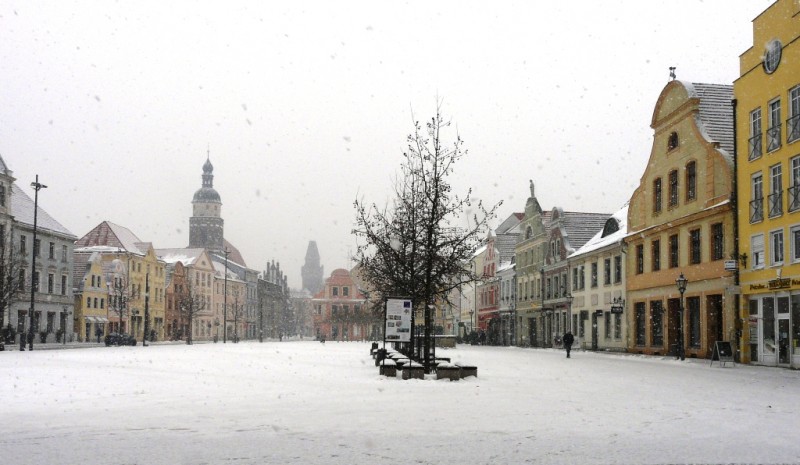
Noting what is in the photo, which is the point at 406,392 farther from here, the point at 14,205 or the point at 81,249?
the point at 81,249

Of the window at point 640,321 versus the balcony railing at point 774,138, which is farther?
the window at point 640,321

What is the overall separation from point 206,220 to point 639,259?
135286mm

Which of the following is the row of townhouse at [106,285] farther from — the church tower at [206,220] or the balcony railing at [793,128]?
the balcony railing at [793,128]

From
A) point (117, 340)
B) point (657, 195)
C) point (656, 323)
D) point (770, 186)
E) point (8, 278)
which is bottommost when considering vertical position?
point (117, 340)

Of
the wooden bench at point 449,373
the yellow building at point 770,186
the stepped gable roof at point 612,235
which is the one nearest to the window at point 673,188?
the stepped gable roof at point 612,235

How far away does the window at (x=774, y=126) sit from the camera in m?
31.7

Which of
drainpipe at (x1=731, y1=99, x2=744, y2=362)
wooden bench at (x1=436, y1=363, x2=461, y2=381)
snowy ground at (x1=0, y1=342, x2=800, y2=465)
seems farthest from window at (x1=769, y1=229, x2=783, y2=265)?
wooden bench at (x1=436, y1=363, x2=461, y2=381)

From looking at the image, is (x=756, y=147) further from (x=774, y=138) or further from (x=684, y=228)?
(x=684, y=228)

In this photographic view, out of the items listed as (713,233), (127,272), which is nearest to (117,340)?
(127,272)

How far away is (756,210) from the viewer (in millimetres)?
33188

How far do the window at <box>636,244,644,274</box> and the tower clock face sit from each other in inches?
620

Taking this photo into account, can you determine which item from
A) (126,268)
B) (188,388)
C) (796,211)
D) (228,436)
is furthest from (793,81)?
(126,268)

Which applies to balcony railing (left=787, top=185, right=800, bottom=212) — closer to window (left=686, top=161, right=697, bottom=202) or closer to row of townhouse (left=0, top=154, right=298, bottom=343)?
window (left=686, top=161, right=697, bottom=202)

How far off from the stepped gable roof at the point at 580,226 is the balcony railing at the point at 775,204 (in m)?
30.8
